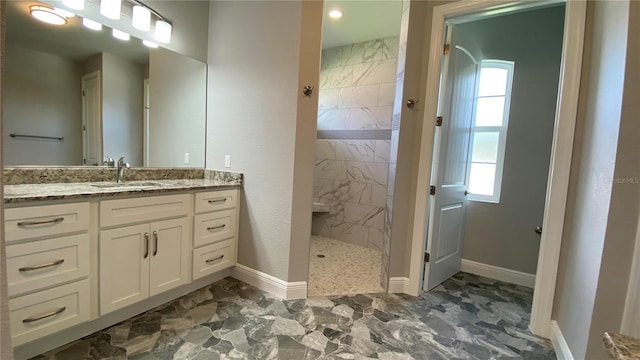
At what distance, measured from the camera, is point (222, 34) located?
246 cm

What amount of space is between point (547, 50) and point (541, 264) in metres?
1.97

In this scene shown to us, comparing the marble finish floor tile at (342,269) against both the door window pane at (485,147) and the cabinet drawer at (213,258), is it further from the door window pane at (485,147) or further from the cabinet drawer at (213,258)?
the door window pane at (485,147)

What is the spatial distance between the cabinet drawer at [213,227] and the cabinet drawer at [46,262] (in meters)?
0.69

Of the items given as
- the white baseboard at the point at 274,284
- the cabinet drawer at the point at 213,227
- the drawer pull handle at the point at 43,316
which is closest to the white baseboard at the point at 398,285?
the white baseboard at the point at 274,284

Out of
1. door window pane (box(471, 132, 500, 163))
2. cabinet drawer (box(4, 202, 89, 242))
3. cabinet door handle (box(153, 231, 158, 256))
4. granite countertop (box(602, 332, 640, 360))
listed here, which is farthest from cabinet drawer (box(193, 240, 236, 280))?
door window pane (box(471, 132, 500, 163))

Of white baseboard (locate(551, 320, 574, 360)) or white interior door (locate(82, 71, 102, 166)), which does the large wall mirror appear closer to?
white interior door (locate(82, 71, 102, 166))

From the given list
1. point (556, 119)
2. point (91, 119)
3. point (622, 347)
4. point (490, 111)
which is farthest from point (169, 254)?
point (490, 111)

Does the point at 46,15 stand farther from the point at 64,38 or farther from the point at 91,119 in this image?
the point at 91,119

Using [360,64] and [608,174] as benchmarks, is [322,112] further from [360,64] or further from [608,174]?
[608,174]

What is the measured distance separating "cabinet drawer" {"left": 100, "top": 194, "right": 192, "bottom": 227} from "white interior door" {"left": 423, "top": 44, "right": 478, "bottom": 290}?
198 centimetres

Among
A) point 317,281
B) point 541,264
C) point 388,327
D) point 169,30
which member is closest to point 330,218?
point 317,281

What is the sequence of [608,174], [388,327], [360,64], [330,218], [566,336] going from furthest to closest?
[330,218] → [360,64] → [388,327] → [566,336] → [608,174]

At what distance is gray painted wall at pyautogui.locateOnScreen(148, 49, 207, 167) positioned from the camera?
7.79 feet

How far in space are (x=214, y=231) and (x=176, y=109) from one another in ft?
3.94
